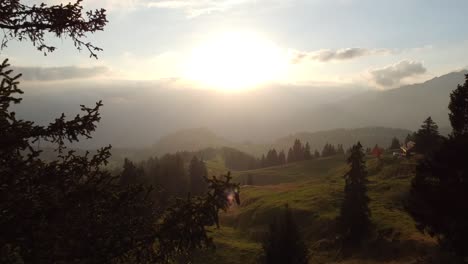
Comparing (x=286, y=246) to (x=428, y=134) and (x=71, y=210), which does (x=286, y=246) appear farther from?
(x=428, y=134)

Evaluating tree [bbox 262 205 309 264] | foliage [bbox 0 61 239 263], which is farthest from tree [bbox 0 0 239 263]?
tree [bbox 262 205 309 264]

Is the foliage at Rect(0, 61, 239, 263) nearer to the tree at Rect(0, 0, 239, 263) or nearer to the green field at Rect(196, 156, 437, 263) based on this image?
the tree at Rect(0, 0, 239, 263)

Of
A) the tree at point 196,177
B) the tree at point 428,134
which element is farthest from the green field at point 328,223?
the tree at point 196,177

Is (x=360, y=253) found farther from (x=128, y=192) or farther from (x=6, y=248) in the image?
(x=6, y=248)

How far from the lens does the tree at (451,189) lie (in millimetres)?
24234

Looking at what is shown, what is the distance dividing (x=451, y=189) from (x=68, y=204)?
21797 millimetres

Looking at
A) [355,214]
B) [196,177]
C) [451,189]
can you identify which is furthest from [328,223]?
[196,177]

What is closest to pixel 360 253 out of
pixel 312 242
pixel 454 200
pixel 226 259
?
pixel 312 242

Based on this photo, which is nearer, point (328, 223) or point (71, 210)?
point (71, 210)

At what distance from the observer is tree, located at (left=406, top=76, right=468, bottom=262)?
79.5ft

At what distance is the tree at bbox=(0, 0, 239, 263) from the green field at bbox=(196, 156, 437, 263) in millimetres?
35299

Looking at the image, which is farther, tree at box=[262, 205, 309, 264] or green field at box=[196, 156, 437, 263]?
green field at box=[196, 156, 437, 263]

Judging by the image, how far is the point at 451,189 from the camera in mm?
24328

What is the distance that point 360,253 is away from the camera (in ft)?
157
